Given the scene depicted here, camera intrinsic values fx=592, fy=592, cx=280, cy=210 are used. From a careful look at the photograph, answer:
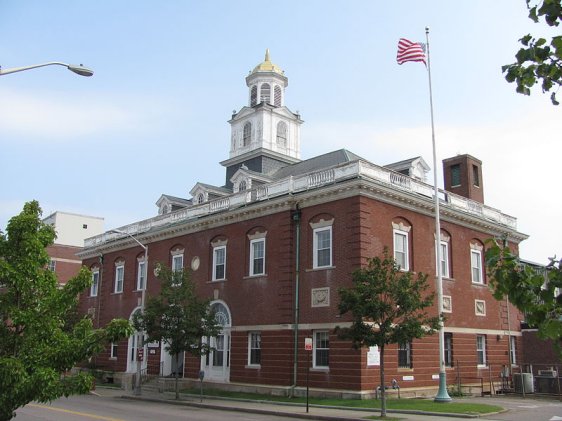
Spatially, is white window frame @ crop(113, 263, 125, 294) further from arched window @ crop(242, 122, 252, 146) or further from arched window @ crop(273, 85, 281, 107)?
arched window @ crop(273, 85, 281, 107)

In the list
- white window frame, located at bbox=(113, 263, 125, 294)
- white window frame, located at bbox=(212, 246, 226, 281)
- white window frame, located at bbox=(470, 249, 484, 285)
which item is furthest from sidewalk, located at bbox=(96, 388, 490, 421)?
white window frame, located at bbox=(470, 249, 484, 285)

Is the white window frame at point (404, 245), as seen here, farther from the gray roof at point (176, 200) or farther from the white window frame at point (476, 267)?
the gray roof at point (176, 200)

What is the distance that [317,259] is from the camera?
1174 inches

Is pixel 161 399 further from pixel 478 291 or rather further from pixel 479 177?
pixel 479 177

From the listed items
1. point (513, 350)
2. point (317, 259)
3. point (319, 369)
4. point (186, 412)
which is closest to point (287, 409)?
point (186, 412)

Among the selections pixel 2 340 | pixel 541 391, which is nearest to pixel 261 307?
pixel 541 391

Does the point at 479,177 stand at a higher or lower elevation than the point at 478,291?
higher

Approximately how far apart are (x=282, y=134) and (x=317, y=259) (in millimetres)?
17526

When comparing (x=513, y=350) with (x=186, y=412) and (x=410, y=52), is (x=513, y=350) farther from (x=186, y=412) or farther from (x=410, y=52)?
(x=186, y=412)

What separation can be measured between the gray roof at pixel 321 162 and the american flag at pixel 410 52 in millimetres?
7311

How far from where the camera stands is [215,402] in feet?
91.1

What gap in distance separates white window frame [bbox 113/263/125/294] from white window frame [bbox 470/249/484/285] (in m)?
25.4

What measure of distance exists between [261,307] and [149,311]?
233 inches

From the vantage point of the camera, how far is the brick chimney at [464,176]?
1554 inches
